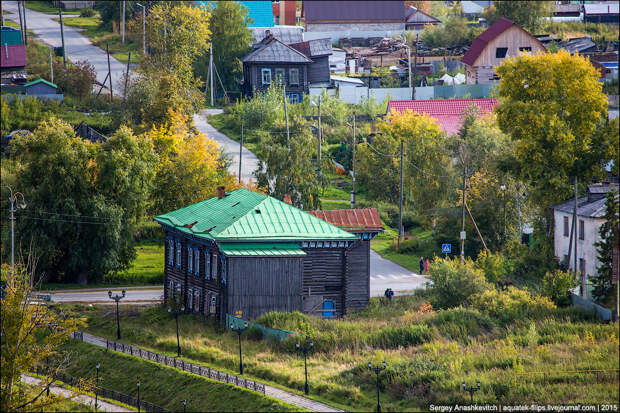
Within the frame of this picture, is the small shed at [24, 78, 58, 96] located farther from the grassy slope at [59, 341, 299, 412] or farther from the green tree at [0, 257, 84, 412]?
the green tree at [0, 257, 84, 412]

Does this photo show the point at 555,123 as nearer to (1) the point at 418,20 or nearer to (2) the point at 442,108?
(2) the point at 442,108

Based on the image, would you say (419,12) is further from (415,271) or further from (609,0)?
(415,271)

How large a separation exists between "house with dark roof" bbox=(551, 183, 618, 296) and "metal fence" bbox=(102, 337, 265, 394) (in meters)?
20.4

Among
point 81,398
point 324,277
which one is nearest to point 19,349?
point 81,398

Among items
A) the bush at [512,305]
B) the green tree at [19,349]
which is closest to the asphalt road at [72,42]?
the bush at [512,305]

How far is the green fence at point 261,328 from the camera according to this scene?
174 feet

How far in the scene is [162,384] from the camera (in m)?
49.2

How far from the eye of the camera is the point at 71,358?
5528cm

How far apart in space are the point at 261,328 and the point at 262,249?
5029 mm

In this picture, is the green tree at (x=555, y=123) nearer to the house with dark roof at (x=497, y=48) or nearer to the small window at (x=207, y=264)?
the small window at (x=207, y=264)

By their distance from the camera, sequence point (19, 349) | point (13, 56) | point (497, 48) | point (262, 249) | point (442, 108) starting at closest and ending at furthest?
point (19, 349) < point (262, 249) < point (442, 108) < point (13, 56) < point (497, 48)

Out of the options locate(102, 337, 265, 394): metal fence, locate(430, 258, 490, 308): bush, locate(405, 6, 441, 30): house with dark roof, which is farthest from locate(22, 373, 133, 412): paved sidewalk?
locate(405, 6, 441, 30): house with dark roof

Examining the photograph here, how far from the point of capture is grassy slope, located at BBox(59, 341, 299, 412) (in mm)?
45094

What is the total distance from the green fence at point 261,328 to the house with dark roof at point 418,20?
88.4 metres
